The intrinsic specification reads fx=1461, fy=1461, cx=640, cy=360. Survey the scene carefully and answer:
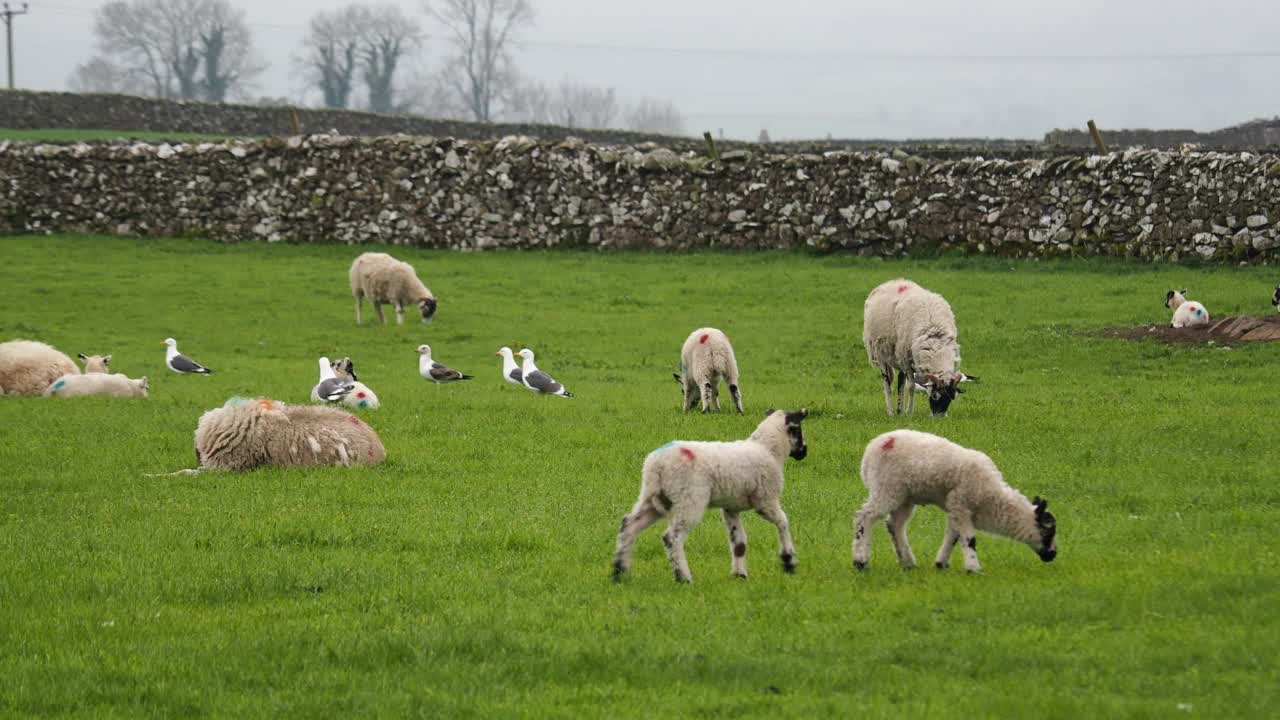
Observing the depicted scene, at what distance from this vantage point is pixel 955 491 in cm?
862

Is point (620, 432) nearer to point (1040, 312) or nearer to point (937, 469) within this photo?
point (937, 469)

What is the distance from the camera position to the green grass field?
6.98 m

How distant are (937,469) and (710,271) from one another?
2388 centimetres

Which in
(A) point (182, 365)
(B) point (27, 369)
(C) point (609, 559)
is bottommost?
(A) point (182, 365)

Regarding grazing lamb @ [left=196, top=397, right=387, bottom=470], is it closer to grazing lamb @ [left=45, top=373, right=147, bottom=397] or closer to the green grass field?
the green grass field

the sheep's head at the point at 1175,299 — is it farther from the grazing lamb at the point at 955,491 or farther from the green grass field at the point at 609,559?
the grazing lamb at the point at 955,491

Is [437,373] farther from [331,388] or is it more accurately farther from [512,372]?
[331,388]

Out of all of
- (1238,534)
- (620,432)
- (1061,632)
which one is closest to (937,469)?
(1061,632)

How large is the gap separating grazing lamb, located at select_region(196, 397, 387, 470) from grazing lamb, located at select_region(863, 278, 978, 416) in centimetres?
618

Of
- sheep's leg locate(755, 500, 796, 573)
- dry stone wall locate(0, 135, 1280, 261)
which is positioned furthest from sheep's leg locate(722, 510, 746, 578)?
dry stone wall locate(0, 135, 1280, 261)

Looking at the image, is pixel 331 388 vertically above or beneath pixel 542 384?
above

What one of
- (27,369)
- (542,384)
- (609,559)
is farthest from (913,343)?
(27,369)

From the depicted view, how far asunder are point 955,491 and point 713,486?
1453mm

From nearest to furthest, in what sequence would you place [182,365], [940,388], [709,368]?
[940,388]
[709,368]
[182,365]
